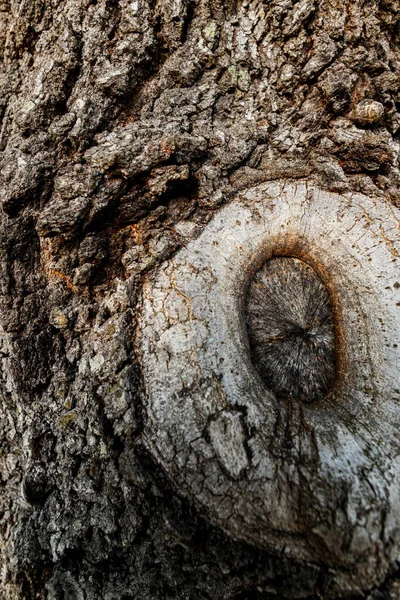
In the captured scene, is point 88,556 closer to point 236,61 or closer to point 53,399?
point 53,399

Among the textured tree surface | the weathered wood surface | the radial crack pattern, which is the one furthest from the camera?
the radial crack pattern

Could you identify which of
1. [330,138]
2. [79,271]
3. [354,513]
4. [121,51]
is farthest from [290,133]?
[354,513]

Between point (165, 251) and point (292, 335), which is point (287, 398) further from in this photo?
point (165, 251)

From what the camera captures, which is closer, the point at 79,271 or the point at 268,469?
the point at 268,469

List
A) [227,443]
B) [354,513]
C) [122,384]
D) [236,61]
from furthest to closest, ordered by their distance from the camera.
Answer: [236,61] → [122,384] → [227,443] → [354,513]

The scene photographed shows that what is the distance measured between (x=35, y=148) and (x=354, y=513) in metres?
1.92

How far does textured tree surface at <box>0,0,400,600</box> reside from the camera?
58.5 inches

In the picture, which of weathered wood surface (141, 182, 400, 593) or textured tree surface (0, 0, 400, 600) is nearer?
weathered wood surface (141, 182, 400, 593)

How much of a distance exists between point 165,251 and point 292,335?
68 centimetres

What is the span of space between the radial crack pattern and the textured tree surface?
0.12 ft

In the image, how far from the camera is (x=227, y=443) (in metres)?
1.44

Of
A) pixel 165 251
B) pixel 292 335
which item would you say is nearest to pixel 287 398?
pixel 292 335

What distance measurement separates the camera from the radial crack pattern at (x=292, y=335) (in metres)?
1.69

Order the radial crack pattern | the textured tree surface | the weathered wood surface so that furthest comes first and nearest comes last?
the radial crack pattern → the textured tree surface → the weathered wood surface
